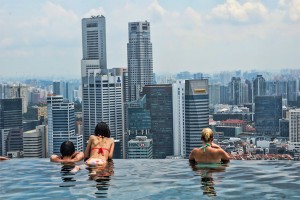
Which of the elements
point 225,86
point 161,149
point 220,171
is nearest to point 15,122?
point 161,149

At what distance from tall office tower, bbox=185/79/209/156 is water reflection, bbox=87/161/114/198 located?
77.2 meters

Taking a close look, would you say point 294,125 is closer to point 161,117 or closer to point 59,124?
point 161,117

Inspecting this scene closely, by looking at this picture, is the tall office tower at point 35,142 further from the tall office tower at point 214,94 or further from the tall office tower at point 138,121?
the tall office tower at point 214,94

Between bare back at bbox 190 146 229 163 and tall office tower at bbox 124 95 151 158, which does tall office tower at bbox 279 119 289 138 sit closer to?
tall office tower at bbox 124 95 151 158

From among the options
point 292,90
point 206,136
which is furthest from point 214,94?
point 206,136

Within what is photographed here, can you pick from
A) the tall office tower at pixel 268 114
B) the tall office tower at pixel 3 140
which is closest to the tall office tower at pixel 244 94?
the tall office tower at pixel 268 114

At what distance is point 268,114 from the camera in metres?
111

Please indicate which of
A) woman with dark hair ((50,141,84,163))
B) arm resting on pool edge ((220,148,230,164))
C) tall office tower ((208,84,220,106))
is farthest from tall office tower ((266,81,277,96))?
woman with dark hair ((50,141,84,163))

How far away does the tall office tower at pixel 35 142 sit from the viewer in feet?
266

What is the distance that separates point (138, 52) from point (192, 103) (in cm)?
5100

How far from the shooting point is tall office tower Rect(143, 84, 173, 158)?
89875 mm

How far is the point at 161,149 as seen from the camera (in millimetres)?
89312

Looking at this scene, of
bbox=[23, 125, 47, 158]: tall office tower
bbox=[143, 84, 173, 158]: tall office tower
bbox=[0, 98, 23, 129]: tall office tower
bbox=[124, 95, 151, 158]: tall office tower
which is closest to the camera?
bbox=[23, 125, 47, 158]: tall office tower

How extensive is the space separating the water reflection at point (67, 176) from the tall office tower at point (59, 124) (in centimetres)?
7157
